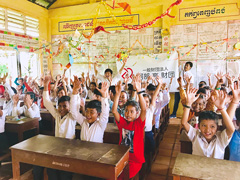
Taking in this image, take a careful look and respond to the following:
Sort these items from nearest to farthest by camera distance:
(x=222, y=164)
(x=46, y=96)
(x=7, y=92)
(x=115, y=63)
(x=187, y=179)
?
(x=187, y=179), (x=222, y=164), (x=46, y=96), (x=7, y=92), (x=115, y=63)

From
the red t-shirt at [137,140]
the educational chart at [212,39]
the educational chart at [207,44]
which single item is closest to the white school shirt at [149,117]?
the red t-shirt at [137,140]

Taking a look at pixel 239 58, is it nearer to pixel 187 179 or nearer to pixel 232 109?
pixel 232 109

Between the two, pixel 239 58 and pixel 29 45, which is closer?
pixel 239 58

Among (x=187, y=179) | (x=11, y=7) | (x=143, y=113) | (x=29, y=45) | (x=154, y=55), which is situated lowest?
(x=187, y=179)

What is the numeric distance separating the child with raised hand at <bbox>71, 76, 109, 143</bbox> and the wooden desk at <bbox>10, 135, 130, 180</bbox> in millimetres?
251

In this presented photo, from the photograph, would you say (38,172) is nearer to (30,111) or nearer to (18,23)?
(30,111)

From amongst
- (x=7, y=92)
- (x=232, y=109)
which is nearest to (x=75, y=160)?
(x=232, y=109)

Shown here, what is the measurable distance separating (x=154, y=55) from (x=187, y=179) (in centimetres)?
477

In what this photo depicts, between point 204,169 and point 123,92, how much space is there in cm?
179

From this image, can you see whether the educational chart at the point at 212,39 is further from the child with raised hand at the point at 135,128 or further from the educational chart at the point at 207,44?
the child with raised hand at the point at 135,128

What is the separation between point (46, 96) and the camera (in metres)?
2.29

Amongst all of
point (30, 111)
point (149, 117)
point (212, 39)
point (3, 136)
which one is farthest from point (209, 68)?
point (3, 136)

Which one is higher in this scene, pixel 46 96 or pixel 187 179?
pixel 46 96

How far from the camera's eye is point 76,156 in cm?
145
